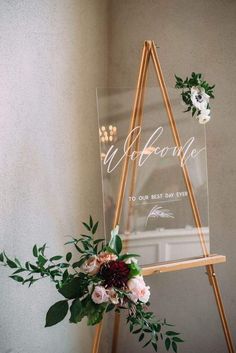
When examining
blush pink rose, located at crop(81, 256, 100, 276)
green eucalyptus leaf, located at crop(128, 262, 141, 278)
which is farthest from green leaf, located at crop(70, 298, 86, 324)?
green eucalyptus leaf, located at crop(128, 262, 141, 278)

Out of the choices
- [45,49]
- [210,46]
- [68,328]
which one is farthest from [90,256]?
[210,46]

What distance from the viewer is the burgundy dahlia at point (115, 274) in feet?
5.54

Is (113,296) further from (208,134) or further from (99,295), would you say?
(208,134)

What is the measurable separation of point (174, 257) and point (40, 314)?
73cm

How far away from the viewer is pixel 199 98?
2197mm

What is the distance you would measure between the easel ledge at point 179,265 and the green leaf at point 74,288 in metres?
0.38

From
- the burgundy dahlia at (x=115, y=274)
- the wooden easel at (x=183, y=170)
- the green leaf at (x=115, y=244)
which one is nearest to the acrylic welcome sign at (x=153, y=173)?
the wooden easel at (x=183, y=170)

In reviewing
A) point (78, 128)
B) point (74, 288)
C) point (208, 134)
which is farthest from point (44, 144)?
point (208, 134)

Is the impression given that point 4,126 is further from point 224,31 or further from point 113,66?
point 224,31

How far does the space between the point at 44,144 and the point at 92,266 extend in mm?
731

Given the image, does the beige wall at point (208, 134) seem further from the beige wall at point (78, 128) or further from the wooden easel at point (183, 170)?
the wooden easel at point (183, 170)

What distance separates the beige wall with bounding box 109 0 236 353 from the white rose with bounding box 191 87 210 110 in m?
0.46

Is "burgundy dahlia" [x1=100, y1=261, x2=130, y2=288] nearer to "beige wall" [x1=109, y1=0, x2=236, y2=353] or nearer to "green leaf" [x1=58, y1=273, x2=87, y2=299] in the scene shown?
"green leaf" [x1=58, y1=273, x2=87, y2=299]

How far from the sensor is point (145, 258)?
6.95 ft
